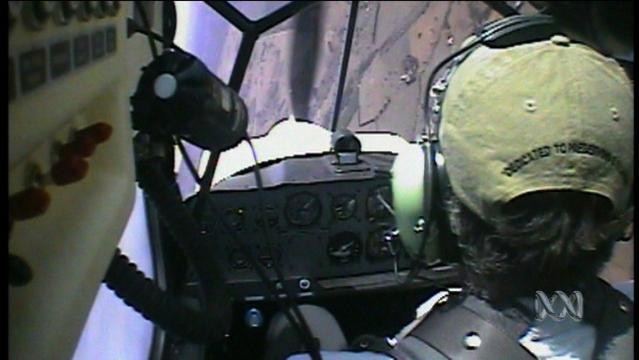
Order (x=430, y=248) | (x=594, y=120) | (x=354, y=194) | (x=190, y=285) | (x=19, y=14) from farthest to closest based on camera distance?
1. (x=354, y=194)
2. (x=190, y=285)
3. (x=430, y=248)
4. (x=594, y=120)
5. (x=19, y=14)

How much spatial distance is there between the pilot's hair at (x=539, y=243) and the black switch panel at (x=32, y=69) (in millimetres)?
556

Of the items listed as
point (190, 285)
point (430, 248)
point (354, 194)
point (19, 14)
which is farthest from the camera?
point (354, 194)

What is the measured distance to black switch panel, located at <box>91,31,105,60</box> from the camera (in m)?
0.71

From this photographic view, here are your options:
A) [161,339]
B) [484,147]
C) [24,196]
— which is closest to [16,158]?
[24,196]

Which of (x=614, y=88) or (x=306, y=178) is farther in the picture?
(x=306, y=178)

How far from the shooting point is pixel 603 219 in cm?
106

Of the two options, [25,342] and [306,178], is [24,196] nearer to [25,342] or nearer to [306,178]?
[25,342]

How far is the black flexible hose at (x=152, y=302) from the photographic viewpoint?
978 mm

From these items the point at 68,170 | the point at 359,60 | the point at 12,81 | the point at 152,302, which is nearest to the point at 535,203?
the point at 152,302

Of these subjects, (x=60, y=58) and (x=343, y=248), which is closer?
(x=60, y=58)

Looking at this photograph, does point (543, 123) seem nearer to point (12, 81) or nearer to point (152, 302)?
point (152, 302)

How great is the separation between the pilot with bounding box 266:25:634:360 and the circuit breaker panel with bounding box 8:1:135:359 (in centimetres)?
36

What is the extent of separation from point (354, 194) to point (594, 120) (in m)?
0.62

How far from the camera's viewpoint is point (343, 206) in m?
1.56
